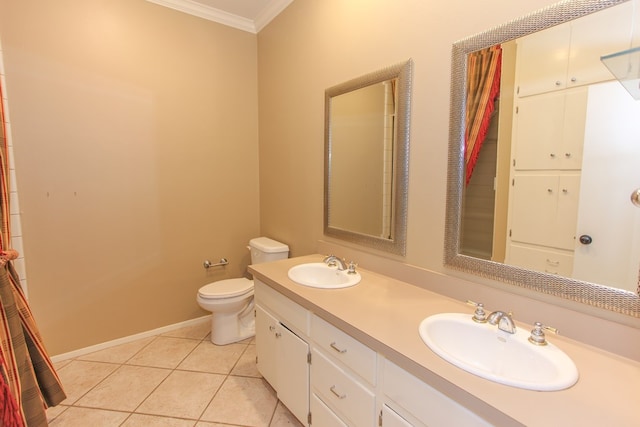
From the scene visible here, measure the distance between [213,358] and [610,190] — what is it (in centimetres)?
247

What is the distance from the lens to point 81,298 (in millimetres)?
2348

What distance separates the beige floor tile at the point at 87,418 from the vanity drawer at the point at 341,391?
1191mm

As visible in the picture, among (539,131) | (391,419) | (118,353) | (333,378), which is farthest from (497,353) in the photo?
(118,353)

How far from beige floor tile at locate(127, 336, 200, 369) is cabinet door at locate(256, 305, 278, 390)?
2.53 ft

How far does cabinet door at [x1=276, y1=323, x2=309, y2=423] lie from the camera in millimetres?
1545

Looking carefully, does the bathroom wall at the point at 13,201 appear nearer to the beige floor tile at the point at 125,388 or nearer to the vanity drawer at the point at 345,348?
the beige floor tile at the point at 125,388

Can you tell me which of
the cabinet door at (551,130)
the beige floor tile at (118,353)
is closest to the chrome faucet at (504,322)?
the cabinet door at (551,130)

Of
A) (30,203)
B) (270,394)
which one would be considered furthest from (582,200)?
(30,203)

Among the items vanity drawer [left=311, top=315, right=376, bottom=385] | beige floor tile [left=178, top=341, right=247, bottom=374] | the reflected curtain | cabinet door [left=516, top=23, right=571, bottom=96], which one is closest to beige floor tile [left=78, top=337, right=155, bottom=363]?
beige floor tile [left=178, top=341, right=247, bottom=374]

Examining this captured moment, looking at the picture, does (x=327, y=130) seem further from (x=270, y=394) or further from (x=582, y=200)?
(x=270, y=394)

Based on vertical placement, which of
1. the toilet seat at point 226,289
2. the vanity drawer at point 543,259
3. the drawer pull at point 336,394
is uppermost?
the vanity drawer at point 543,259

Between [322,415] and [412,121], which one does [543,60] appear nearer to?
[412,121]

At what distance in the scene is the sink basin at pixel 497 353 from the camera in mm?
867

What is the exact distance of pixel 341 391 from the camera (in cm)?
130
